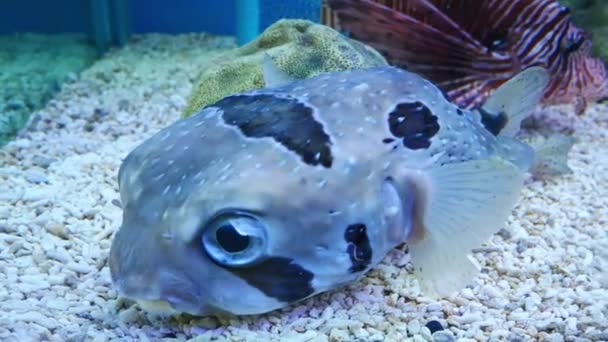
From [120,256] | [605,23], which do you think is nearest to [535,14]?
[605,23]

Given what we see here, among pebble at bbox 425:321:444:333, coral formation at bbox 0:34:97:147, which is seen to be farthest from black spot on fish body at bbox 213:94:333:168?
coral formation at bbox 0:34:97:147

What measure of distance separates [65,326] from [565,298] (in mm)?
1794

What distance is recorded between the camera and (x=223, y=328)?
6.91 ft

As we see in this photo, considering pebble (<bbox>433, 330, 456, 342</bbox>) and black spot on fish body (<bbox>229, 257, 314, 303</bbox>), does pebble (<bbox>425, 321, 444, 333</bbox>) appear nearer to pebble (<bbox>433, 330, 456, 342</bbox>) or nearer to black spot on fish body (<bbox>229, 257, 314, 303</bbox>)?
pebble (<bbox>433, 330, 456, 342</bbox>)

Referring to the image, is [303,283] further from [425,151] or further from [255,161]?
[425,151]

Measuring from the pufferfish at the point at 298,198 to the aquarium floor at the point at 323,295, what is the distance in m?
0.15

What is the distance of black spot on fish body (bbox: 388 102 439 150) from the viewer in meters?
2.29

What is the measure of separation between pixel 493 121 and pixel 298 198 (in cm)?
153

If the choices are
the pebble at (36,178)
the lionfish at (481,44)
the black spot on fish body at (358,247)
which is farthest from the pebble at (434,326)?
the pebble at (36,178)

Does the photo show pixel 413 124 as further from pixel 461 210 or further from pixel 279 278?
pixel 279 278

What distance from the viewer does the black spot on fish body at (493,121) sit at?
310 centimetres

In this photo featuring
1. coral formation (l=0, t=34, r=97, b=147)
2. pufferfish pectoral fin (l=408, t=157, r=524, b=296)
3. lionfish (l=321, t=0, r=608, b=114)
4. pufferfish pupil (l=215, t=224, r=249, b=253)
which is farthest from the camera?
coral formation (l=0, t=34, r=97, b=147)

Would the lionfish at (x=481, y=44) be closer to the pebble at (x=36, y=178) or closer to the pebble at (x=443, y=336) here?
the pebble at (x=36, y=178)

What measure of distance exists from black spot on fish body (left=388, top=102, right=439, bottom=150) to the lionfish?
5.11 feet
